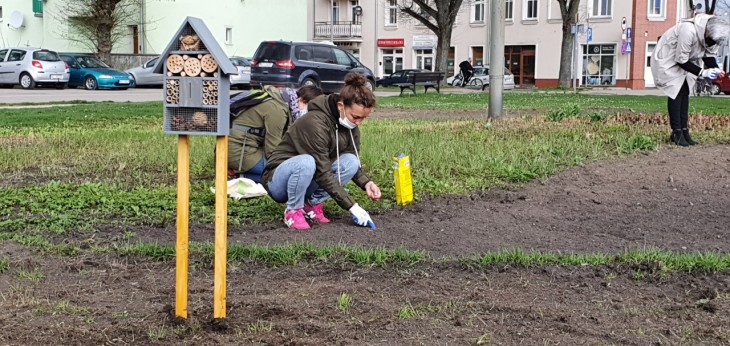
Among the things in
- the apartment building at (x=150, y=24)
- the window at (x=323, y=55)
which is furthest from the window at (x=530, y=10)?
the window at (x=323, y=55)

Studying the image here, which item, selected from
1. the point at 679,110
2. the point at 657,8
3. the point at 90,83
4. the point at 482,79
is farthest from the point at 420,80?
the point at 657,8

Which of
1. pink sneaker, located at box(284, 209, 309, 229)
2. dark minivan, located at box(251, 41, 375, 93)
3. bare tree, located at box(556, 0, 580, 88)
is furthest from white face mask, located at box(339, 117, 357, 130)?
bare tree, located at box(556, 0, 580, 88)

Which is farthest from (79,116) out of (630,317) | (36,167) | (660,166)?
(630,317)

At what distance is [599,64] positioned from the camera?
53.4 metres

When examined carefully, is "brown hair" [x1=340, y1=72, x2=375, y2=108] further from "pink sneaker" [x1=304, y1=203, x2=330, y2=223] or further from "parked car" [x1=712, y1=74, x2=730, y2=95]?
"parked car" [x1=712, y1=74, x2=730, y2=95]

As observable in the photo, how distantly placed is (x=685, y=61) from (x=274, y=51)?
1857cm

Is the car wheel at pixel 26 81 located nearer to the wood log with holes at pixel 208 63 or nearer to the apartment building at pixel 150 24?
the apartment building at pixel 150 24

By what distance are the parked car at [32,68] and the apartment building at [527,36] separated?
2216 centimetres

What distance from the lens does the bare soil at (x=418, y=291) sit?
375 cm

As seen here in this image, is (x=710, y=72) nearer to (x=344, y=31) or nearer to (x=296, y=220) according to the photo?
(x=296, y=220)

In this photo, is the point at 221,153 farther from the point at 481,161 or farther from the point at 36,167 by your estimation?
the point at 36,167

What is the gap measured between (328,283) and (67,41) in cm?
4666

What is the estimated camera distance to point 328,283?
4586 millimetres

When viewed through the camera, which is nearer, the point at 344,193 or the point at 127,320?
the point at 127,320
